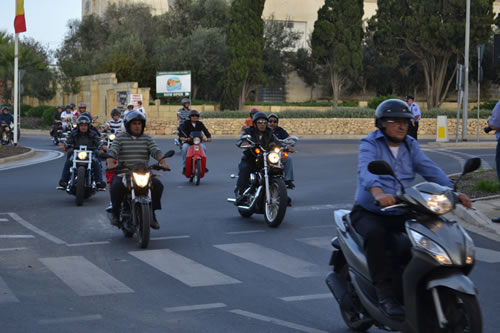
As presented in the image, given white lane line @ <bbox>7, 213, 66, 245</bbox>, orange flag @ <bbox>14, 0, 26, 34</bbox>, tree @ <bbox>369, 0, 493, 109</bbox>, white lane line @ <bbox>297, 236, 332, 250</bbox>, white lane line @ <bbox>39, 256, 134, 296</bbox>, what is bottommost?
white lane line @ <bbox>7, 213, 66, 245</bbox>

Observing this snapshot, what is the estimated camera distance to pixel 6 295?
24.7ft

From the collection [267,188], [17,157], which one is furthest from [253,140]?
[17,157]

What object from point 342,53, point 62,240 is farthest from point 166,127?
point 62,240

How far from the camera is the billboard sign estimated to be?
48.8 m

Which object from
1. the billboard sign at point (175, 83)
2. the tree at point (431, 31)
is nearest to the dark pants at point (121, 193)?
the billboard sign at point (175, 83)

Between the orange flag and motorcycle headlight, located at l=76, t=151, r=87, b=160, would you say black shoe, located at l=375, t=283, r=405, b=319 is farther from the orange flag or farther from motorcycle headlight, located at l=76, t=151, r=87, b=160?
the orange flag

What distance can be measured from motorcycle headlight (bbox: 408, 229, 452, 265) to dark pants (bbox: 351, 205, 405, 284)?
37cm

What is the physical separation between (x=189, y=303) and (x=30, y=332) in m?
1.49

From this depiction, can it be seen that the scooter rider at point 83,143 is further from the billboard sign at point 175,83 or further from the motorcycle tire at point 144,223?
the billboard sign at point 175,83

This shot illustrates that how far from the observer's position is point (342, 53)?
51.3m

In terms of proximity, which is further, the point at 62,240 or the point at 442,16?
the point at 442,16

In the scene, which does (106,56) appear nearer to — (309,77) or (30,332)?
(309,77)

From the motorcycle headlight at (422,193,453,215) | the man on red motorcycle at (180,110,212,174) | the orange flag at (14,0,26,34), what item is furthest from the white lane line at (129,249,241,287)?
the orange flag at (14,0,26,34)

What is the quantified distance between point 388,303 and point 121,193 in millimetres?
5895
